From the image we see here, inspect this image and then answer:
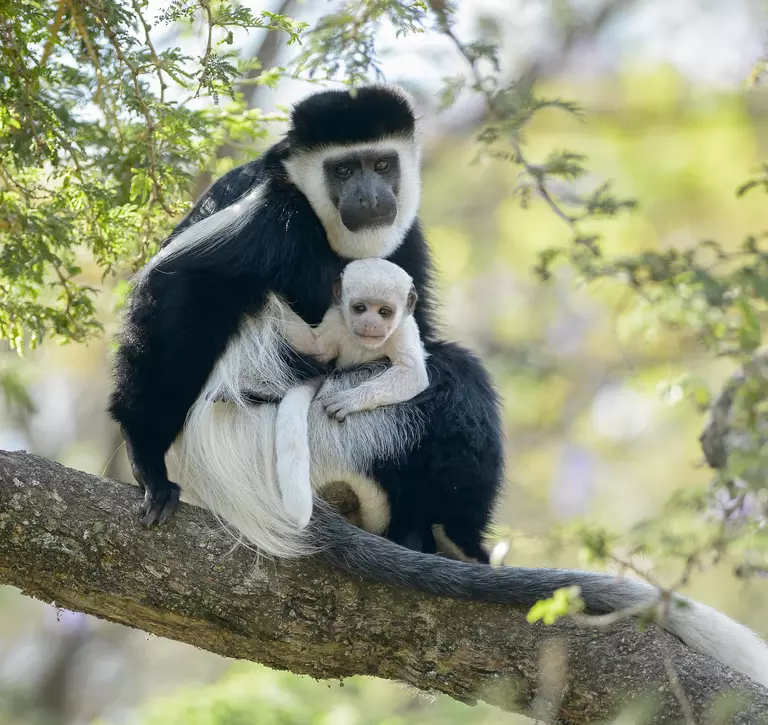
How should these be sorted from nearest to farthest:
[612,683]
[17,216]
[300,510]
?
[612,683] → [300,510] → [17,216]

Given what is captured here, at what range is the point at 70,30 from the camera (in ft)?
8.23

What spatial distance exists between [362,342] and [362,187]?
0.50m

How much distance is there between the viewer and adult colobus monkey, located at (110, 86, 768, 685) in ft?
8.39

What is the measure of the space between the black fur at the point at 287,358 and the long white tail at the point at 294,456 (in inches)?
9.8

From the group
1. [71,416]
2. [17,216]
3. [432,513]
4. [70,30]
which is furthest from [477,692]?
[71,416]

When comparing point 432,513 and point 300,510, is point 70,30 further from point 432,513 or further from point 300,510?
point 432,513

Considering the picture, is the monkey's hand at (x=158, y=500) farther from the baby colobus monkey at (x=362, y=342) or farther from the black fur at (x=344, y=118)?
the black fur at (x=344, y=118)

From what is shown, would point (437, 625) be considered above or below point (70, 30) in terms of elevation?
below

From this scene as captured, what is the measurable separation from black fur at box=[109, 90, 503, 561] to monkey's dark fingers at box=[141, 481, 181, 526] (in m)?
0.02

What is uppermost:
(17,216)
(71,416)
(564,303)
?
(17,216)

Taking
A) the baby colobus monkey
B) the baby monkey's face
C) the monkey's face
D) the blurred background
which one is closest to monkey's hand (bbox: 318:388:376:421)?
the baby colobus monkey

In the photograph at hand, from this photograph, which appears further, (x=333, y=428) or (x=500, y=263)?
(x=500, y=263)

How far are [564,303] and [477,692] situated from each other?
27.1 ft

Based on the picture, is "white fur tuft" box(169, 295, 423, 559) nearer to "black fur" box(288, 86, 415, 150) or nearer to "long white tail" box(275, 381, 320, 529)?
"long white tail" box(275, 381, 320, 529)
